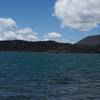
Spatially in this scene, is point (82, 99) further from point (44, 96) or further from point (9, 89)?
point (9, 89)

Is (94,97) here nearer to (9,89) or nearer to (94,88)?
(94,88)

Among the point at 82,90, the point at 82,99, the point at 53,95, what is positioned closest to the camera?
the point at 82,99

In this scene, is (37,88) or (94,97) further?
(37,88)

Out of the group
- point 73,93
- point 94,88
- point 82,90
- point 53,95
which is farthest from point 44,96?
point 94,88

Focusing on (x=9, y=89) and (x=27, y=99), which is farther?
(x=9, y=89)

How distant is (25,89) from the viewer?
4606cm

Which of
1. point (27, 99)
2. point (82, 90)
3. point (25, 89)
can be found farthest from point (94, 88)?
point (27, 99)

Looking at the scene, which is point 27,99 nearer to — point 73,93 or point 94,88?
point 73,93

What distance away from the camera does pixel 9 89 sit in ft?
151

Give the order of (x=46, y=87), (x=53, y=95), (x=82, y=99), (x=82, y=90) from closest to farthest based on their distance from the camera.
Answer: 1. (x=82, y=99)
2. (x=53, y=95)
3. (x=82, y=90)
4. (x=46, y=87)

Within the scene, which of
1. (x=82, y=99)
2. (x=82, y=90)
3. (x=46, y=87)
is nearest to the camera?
(x=82, y=99)

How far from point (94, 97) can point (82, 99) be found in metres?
2.03

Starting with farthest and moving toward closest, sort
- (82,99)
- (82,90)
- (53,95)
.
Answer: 1. (82,90)
2. (53,95)
3. (82,99)

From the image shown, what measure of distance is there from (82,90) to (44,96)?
658 cm
